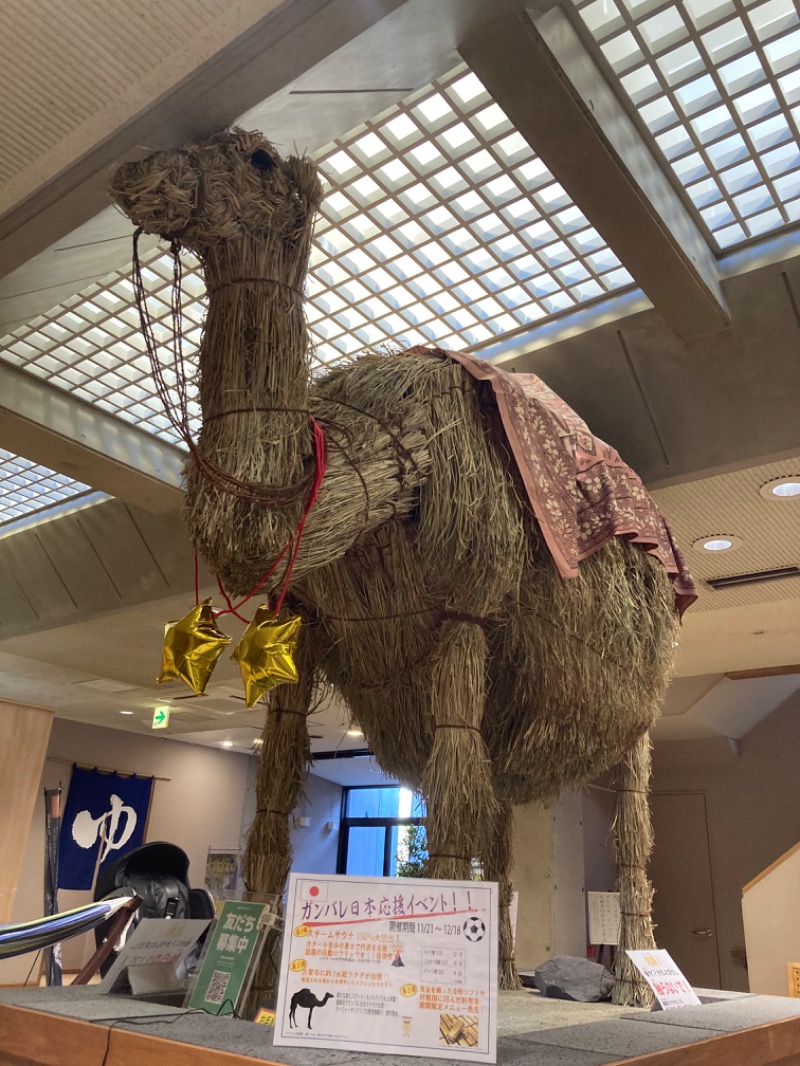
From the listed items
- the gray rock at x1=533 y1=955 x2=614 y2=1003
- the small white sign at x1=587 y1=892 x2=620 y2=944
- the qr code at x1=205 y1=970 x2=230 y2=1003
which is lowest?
the gray rock at x1=533 y1=955 x2=614 y2=1003

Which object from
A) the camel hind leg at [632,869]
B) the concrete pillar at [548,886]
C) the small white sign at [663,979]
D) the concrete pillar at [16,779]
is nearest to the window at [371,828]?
the concrete pillar at [548,886]

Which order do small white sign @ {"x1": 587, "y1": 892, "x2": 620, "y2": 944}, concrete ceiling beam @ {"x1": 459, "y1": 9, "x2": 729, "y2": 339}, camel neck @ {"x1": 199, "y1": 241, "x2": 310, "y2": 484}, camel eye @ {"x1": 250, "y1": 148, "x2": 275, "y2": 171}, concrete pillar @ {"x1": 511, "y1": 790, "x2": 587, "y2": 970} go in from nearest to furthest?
camel neck @ {"x1": 199, "y1": 241, "x2": 310, "y2": 484} < camel eye @ {"x1": 250, "y1": 148, "x2": 275, "y2": 171} < concrete ceiling beam @ {"x1": 459, "y1": 9, "x2": 729, "y2": 339} < small white sign @ {"x1": 587, "y1": 892, "x2": 620, "y2": 944} < concrete pillar @ {"x1": 511, "y1": 790, "x2": 587, "y2": 970}

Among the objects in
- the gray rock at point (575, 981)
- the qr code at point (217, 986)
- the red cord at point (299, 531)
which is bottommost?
the gray rock at point (575, 981)

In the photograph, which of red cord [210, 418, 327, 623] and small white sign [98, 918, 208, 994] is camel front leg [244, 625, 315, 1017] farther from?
red cord [210, 418, 327, 623]

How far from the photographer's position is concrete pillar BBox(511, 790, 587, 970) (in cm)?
662

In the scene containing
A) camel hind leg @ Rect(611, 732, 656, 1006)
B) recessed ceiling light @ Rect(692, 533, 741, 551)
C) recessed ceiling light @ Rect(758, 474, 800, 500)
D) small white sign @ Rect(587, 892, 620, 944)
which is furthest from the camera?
recessed ceiling light @ Rect(692, 533, 741, 551)

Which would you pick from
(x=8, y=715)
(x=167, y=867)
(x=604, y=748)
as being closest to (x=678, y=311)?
(x=604, y=748)

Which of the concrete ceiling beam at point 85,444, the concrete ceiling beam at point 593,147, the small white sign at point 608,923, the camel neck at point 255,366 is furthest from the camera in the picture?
the concrete ceiling beam at point 85,444

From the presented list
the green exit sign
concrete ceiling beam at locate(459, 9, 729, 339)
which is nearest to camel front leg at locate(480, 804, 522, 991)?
concrete ceiling beam at locate(459, 9, 729, 339)

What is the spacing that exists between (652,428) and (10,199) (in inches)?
82.2

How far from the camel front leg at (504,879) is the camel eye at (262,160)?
168 cm

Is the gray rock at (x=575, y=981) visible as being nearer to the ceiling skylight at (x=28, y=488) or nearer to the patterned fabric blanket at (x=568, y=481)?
the patterned fabric blanket at (x=568, y=481)

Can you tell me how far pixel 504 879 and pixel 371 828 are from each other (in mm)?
9094

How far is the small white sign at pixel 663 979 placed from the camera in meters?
1.79
